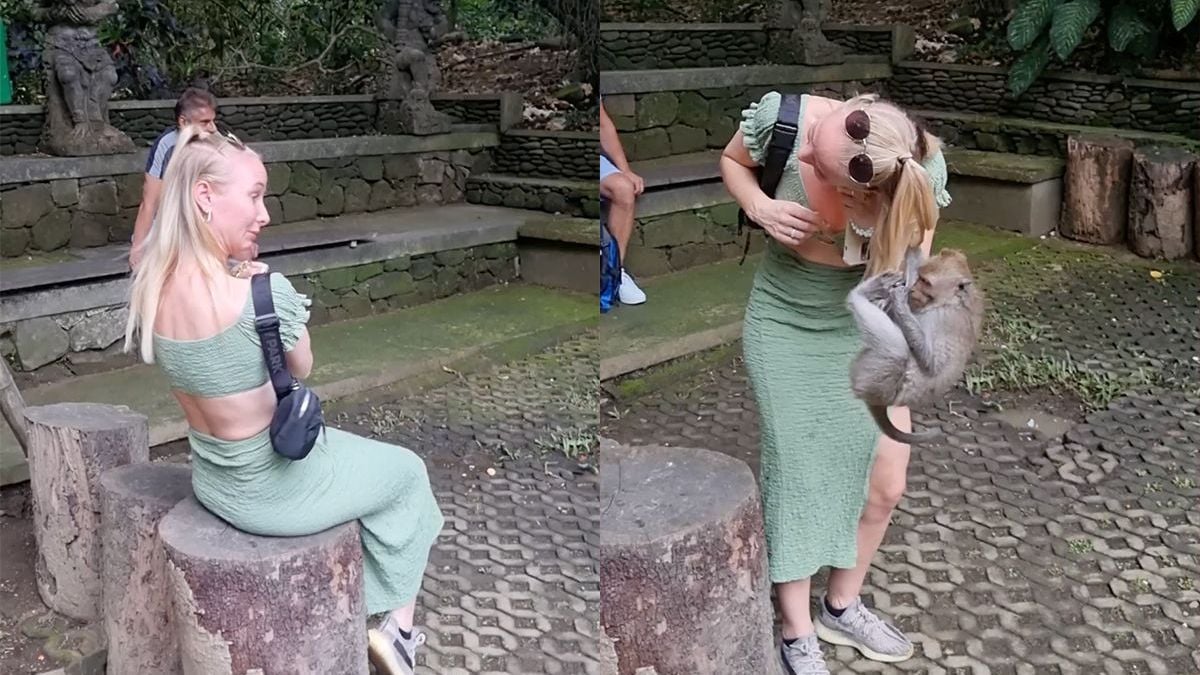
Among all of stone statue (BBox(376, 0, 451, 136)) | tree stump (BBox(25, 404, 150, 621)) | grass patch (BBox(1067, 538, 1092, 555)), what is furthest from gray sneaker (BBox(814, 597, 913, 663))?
stone statue (BBox(376, 0, 451, 136))

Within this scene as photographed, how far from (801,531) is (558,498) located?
18.5 inches

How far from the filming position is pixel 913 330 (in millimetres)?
1064

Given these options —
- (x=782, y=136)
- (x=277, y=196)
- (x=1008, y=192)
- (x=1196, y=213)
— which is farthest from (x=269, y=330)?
(x=1196, y=213)

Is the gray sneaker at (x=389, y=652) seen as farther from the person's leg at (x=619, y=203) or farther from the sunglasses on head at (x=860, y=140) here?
the sunglasses on head at (x=860, y=140)

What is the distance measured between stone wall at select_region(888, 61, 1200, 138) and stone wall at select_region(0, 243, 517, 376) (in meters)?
2.29

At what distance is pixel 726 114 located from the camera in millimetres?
2795

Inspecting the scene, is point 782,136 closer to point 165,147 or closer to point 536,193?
point 165,147

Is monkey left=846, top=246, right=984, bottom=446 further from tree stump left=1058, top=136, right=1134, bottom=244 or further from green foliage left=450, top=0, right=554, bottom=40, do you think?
tree stump left=1058, top=136, right=1134, bottom=244

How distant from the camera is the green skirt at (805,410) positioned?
127 cm

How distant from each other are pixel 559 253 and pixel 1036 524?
3.15 feet

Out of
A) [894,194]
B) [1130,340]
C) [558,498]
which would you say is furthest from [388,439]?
[1130,340]

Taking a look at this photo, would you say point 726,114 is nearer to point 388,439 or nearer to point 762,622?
point 388,439

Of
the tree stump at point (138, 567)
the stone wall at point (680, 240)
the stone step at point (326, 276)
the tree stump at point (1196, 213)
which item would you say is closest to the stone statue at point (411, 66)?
the stone step at point (326, 276)

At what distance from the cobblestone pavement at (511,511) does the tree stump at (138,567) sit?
0.35m
